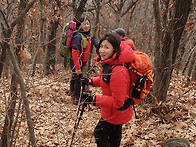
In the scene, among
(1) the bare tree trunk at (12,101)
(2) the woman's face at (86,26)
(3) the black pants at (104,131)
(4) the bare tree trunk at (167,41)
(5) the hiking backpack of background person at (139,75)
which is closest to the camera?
(1) the bare tree trunk at (12,101)

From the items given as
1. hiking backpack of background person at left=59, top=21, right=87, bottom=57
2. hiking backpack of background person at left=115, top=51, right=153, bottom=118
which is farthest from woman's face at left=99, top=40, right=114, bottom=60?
hiking backpack of background person at left=59, top=21, right=87, bottom=57

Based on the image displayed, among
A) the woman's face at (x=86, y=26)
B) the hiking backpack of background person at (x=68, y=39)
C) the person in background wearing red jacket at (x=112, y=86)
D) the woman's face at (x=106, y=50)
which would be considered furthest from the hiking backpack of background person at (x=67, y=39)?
the woman's face at (x=106, y=50)

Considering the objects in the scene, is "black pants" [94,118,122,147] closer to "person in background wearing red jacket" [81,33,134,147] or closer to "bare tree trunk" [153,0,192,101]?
"person in background wearing red jacket" [81,33,134,147]

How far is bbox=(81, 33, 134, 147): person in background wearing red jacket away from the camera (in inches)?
89.3

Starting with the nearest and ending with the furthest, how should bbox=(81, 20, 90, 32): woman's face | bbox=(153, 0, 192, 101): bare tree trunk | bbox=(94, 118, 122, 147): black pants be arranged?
bbox=(94, 118, 122, 147): black pants
bbox=(153, 0, 192, 101): bare tree trunk
bbox=(81, 20, 90, 32): woman's face

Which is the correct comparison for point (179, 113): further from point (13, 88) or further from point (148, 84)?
point (13, 88)

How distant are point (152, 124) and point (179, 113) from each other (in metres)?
0.67

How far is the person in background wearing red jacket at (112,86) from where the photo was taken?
227 centimetres

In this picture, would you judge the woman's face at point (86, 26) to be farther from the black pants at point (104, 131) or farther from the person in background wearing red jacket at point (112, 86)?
the black pants at point (104, 131)

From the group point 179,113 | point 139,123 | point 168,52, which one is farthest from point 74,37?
point 179,113

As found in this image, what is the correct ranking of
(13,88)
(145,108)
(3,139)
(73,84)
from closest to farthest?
(13,88), (3,139), (145,108), (73,84)

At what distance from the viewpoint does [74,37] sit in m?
4.43

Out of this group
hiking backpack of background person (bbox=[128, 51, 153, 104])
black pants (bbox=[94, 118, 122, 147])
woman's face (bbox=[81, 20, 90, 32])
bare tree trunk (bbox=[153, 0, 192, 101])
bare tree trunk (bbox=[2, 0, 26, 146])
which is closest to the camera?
bare tree trunk (bbox=[2, 0, 26, 146])

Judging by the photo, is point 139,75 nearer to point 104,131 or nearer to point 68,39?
point 104,131
